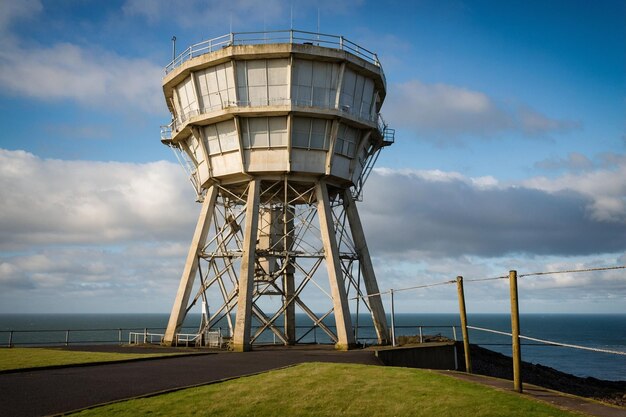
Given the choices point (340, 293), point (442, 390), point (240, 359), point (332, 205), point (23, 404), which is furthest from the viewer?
point (332, 205)

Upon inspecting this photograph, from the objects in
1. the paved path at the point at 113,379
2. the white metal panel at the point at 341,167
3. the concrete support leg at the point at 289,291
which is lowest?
the paved path at the point at 113,379

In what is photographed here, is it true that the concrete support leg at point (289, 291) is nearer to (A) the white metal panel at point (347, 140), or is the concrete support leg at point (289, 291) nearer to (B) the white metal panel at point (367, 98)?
(A) the white metal panel at point (347, 140)

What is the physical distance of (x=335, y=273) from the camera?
100 feet

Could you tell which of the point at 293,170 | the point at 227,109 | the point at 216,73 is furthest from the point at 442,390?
the point at 216,73

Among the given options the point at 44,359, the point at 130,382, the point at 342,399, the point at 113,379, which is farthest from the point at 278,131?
the point at 342,399

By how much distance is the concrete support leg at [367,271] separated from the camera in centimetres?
3341

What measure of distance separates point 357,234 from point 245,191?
284 inches

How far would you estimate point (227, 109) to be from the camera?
1203 inches

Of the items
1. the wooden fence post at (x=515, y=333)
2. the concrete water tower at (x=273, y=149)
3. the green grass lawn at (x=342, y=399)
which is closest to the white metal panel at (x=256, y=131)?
the concrete water tower at (x=273, y=149)

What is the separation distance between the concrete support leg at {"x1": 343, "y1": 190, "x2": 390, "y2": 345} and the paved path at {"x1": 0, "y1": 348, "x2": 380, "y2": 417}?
378 inches

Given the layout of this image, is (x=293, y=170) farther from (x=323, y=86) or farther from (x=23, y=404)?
(x=23, y=404)

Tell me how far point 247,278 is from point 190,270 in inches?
167

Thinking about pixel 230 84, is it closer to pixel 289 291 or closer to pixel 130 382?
pixel 289 291

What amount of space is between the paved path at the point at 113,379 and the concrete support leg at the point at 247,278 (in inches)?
191
